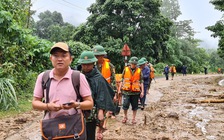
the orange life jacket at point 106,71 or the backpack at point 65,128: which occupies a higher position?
the orange life jacket at point 106,71

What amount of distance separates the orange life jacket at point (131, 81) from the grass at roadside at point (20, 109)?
344 cm

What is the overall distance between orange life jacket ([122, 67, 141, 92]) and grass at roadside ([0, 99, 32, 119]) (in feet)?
11.3

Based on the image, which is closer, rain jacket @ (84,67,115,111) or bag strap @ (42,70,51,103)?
bag strap @ (42,70,51,103)

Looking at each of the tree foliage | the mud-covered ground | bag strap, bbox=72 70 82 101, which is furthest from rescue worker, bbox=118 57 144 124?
the tree foliage

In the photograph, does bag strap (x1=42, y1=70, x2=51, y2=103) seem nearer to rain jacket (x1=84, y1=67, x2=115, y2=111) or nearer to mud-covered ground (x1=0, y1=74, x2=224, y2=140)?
rain jacket (x1=84, y1=67, x2=115, y2=111)

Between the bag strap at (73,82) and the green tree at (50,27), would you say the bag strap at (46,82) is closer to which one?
the bag strap at (73,82)

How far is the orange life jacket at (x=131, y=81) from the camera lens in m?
7.32

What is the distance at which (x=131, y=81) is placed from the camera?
24.1 ft

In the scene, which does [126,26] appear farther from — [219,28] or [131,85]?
[131,85]

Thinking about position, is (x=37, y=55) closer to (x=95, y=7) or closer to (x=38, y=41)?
(x=38, y=41)

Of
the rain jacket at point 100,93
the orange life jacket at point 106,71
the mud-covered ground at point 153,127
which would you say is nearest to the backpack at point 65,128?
the rain jacket at point 100,93

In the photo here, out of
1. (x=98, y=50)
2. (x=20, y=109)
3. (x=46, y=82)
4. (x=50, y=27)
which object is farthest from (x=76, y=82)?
(x=50, y=27)

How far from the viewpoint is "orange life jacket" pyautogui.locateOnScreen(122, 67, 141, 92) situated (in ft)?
24.0

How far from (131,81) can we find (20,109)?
387 cm
